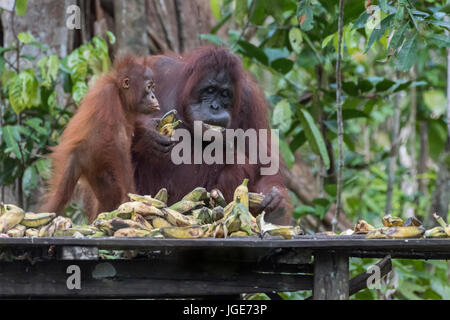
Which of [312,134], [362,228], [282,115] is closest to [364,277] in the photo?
[362,228]

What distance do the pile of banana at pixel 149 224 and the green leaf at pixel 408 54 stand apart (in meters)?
1.23

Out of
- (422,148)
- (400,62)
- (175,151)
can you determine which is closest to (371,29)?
(400,62)

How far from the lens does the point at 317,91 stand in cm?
562

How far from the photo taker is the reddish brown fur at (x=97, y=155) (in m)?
3.71

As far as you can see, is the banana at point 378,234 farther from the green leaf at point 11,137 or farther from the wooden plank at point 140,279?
the green leaf at point 11,137

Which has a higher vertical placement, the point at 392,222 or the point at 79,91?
the point at 79,91

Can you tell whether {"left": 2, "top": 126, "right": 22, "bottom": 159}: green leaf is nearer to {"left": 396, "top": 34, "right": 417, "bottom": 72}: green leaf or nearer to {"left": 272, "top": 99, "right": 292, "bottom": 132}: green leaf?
{"left": 272, "top": 99, "right": 292, "bottom": 132}: green leaf

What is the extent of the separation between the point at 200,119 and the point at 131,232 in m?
1.44

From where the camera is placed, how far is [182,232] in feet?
8.73

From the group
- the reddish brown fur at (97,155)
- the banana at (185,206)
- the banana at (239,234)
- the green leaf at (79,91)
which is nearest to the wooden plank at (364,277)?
the banana at (239,234)

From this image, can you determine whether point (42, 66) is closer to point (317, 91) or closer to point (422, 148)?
point (317, 91)

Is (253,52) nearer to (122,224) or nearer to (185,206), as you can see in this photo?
(185,206)

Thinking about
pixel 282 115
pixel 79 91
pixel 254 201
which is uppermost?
pixel 79 91
